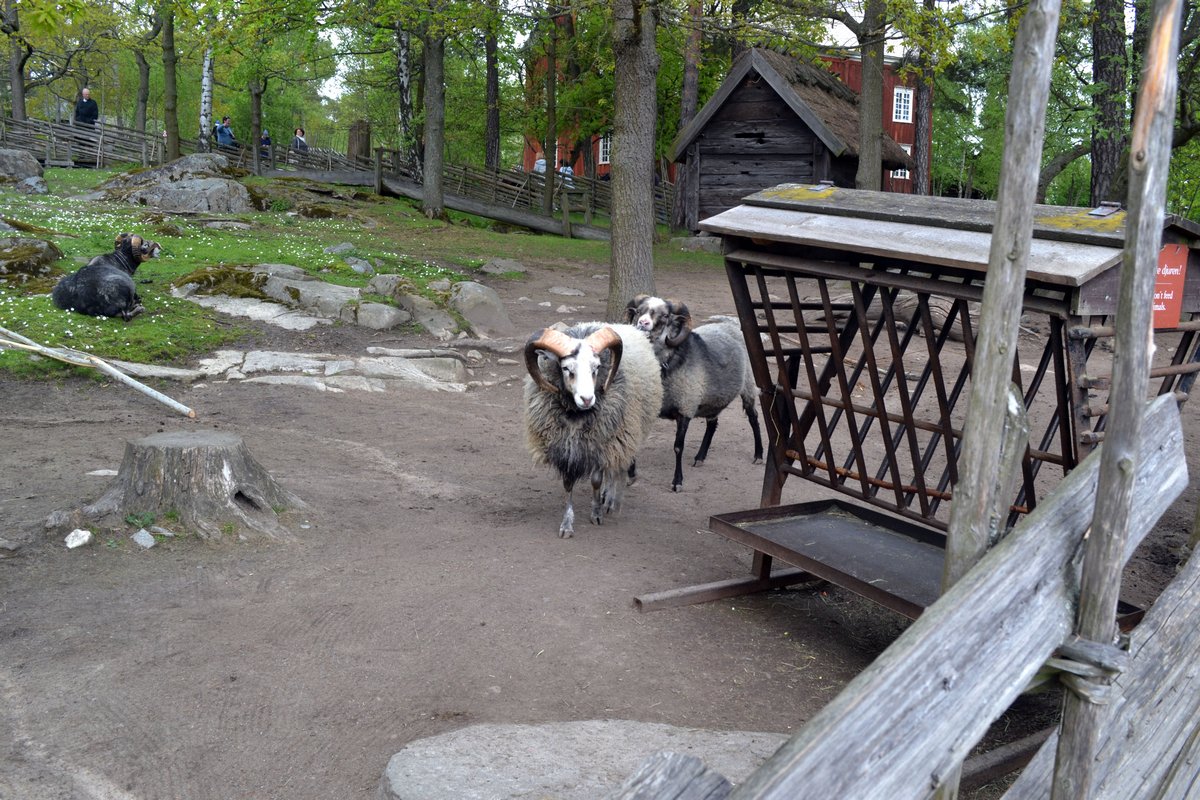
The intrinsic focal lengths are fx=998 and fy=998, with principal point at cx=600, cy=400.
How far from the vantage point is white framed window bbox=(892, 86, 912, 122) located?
152 ft

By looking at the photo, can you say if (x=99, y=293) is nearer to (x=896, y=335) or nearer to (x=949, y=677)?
(x=896, y=335)

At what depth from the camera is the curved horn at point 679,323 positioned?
9127 millimetres

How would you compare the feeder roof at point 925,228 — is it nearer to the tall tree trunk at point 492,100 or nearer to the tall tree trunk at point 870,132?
the tall tree trunk at point 870,132

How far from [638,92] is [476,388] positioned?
4.33m

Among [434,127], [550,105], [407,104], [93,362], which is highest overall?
[407,104]

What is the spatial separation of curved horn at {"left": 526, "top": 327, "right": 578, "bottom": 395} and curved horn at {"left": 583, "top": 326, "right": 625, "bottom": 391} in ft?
0.51

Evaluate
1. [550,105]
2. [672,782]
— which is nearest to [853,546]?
[672,782]

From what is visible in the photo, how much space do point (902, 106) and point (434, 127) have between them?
28.7 metres

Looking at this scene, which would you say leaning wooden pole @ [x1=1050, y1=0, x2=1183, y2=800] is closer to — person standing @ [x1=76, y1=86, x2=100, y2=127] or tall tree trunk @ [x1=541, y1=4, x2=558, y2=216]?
tall tree trunk @ [x1=541, y1=4, x2=558, y2=216]

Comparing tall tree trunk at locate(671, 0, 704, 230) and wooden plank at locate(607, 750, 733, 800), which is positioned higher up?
tall tree trunk at locate(671, 0, 704, 230)

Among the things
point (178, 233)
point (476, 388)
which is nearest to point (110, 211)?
point (178, 233)

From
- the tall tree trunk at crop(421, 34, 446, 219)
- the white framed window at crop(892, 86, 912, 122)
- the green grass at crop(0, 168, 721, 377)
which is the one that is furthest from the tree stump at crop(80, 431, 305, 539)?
the white framed window at crop(892, 86, 912, 122)

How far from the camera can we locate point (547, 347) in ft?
23.6

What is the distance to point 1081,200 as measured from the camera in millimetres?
39000
